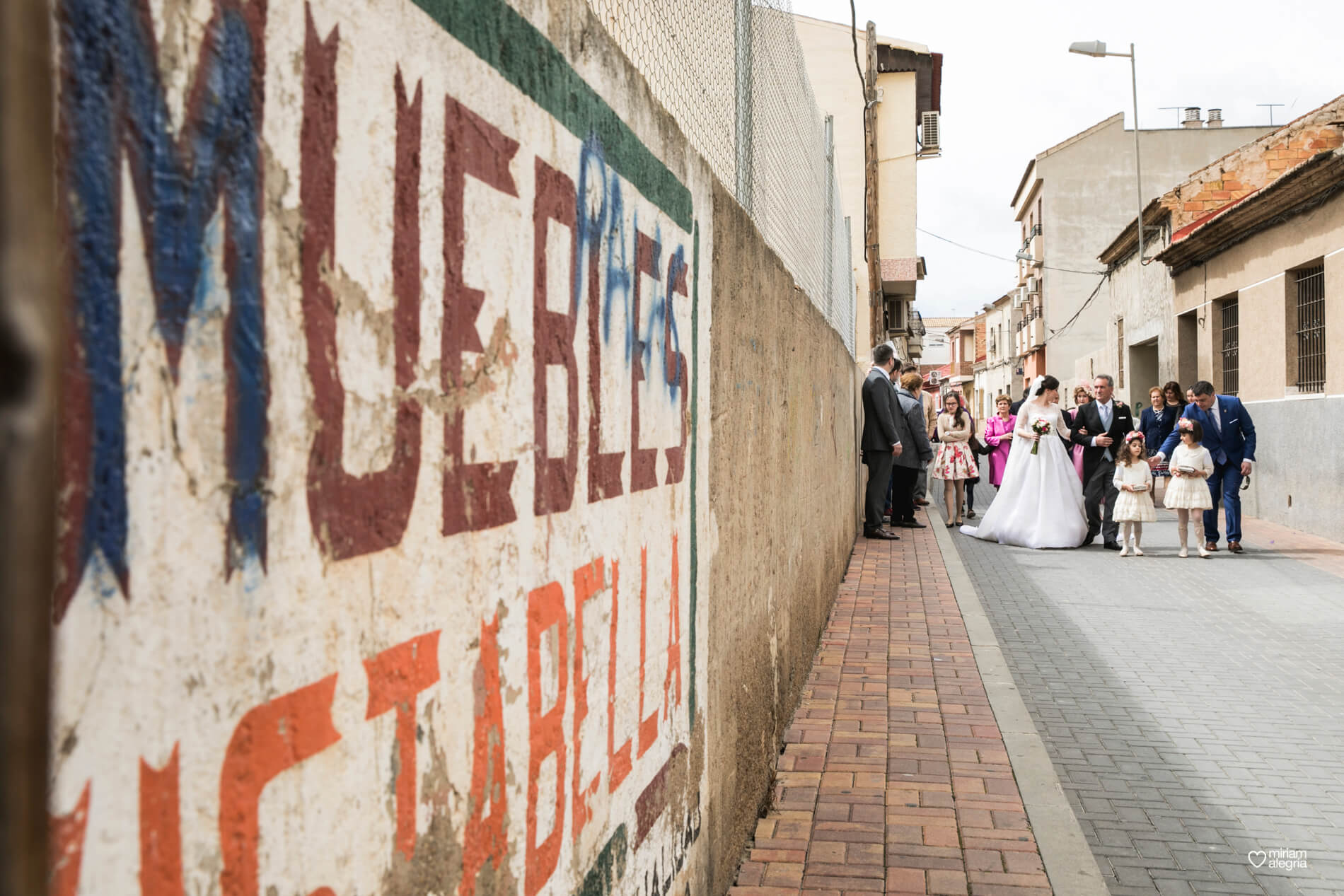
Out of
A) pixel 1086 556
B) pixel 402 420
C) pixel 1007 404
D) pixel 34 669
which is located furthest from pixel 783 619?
pixel 1007 404

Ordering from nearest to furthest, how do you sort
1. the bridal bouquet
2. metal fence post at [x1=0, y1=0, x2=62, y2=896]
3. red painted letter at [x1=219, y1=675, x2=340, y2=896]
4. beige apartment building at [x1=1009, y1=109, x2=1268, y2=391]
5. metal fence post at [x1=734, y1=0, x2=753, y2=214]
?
metal fence post at [x1=0, y1=0, x2=62, y2=896], red painted letter at [x1=219, y1=675, x2=340, y2=896], metal fence post at [x1=734, y1=0, x2=753, y2=214], the bridal bouquet, beige apartment building at [x1=1009, y1=109, x2=1268, y2=391]

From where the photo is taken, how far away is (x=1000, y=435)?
14.9 metres

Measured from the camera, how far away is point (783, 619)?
15.9 feet

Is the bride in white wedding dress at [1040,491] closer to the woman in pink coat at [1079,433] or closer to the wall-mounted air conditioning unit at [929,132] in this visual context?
the woman in pink coat at [1079,433]

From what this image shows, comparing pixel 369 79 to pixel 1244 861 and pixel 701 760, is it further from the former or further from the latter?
pixel 1244 861

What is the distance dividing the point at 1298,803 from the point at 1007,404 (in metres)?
11.2

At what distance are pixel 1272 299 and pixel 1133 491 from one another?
637 centimetres

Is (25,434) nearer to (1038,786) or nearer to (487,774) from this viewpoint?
(487,774)

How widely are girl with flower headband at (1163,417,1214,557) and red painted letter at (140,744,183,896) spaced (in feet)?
36.5

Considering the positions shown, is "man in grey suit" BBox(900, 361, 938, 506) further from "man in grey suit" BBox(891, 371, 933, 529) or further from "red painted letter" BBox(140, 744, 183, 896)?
"red painted letter" BBox(140, 744, 183, 896)

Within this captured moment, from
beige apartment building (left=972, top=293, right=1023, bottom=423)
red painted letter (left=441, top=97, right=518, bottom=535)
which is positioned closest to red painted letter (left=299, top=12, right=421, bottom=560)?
red painted letter (left=441, top=97, right=518, bottom=535)

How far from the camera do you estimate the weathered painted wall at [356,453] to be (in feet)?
2.58

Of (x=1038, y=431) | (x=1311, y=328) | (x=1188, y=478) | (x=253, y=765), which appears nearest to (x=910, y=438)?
(x=1038, y=431)

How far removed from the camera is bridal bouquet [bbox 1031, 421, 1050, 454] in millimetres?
12242
